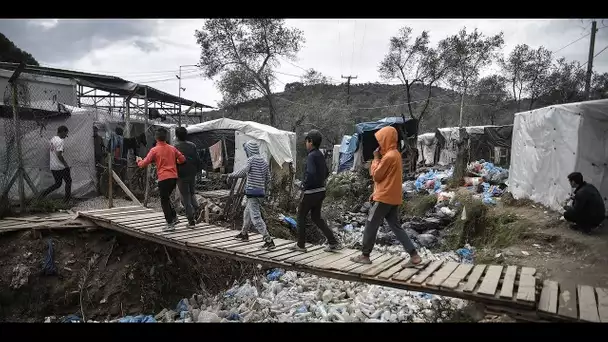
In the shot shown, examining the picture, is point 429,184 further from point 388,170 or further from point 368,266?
point 388,170

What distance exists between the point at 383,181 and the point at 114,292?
14.9 ft

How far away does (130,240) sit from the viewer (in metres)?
6.19

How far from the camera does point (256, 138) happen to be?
36.3 ft

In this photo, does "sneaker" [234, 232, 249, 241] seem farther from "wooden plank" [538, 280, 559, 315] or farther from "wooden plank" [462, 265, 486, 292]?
"wooden plank" [538, 280, 559, 315]

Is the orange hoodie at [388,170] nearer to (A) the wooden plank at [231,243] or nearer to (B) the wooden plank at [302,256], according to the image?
(B) the wooden plank at [302,256]

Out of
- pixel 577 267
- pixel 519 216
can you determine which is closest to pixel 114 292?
pixel 577 267

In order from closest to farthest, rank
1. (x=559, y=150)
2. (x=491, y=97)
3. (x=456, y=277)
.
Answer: (x=456, y=277) → (x=559, y=150) → (x=491, y=97)

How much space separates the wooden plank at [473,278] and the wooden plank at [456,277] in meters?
0.06

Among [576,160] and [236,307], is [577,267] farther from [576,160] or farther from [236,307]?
[236,307]

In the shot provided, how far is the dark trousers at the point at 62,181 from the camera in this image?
6.79m

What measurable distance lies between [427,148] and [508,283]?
1858cm

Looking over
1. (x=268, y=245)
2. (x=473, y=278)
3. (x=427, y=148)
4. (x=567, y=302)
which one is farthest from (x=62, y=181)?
(x=427, y=148)

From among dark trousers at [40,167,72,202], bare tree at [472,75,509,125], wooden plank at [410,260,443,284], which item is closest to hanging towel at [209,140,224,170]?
dark trousers at [40,167,72,202]

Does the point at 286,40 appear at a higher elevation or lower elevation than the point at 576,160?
higher
